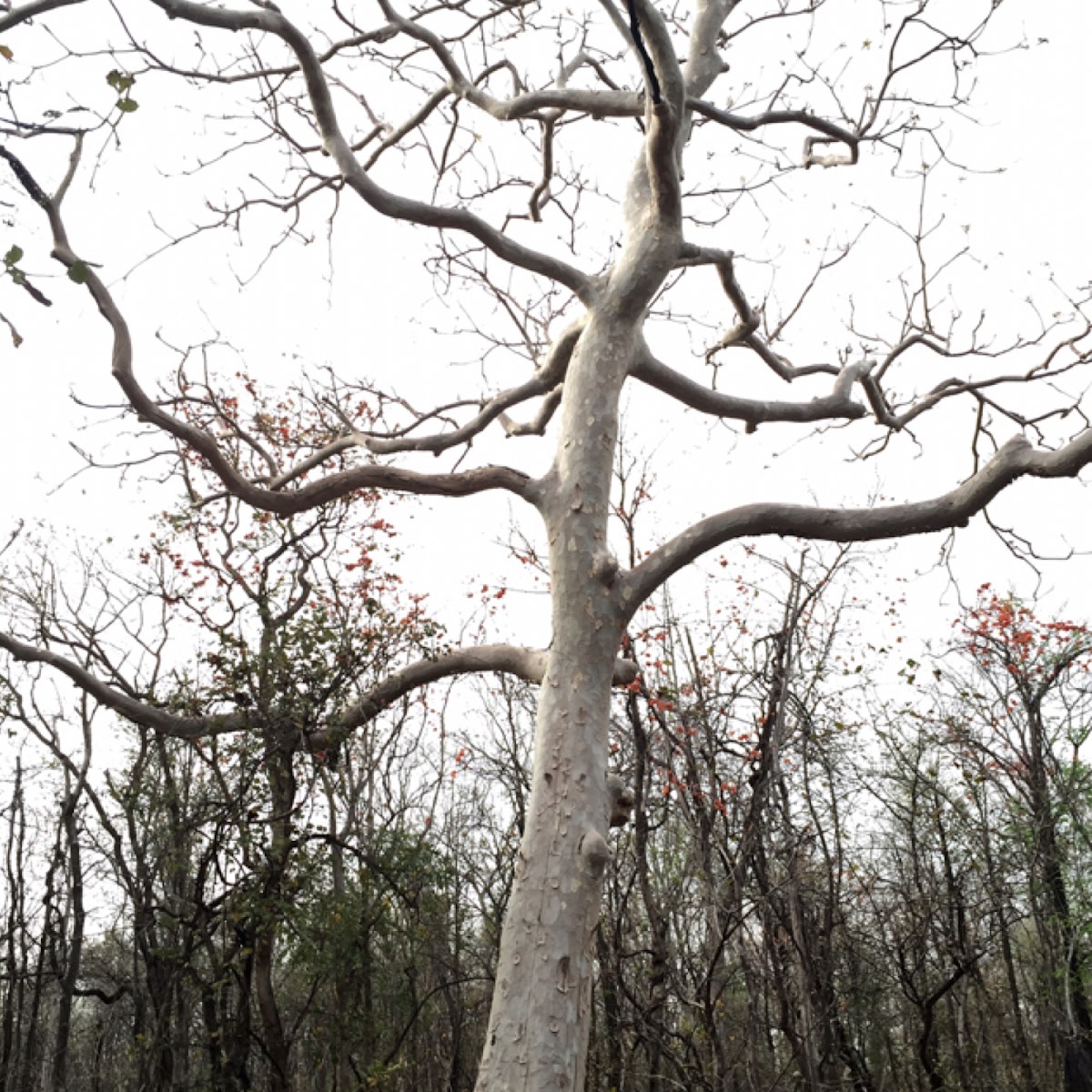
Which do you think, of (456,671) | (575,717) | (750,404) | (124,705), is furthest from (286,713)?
(750,404)

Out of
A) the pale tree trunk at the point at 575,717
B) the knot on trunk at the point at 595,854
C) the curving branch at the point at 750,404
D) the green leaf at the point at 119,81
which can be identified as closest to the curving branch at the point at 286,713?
the pale tree trunk at the point at 575,717

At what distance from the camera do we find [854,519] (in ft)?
12.1

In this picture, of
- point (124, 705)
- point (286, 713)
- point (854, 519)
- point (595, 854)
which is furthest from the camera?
point (286, 713)

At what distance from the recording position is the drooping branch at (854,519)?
136 inches

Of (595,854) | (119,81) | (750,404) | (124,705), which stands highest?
(750,404)

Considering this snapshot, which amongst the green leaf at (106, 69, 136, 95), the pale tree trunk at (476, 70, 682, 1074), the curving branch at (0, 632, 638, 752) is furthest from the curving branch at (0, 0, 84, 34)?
the curving branch at (0, 632, 638, 752)

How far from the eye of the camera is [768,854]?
216 inches

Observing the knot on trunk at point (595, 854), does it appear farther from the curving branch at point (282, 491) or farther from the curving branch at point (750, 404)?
the curving branch at point (750, 404)

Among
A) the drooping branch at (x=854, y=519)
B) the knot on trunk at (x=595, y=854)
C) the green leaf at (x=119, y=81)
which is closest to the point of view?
the green leaf at (x=119, y=81)

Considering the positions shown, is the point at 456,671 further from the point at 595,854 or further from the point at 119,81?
the point at 119,81

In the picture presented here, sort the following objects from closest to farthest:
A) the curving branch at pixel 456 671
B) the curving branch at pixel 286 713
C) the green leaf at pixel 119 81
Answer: the green leaf at pixel 119 81, the curving branch at pixel 456 671, the curving branch at pixel 286 713

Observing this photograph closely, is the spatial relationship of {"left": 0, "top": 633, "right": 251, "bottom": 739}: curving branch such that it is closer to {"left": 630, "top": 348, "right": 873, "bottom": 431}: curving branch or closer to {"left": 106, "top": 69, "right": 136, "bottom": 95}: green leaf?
{"left": 630, "top": 348, "right": 873, "bottom": 431}: curving branch

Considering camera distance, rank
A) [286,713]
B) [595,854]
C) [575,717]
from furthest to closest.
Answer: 1. [286,713]
2. [575,717]
3. [595,854]

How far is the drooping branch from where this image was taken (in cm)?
345
